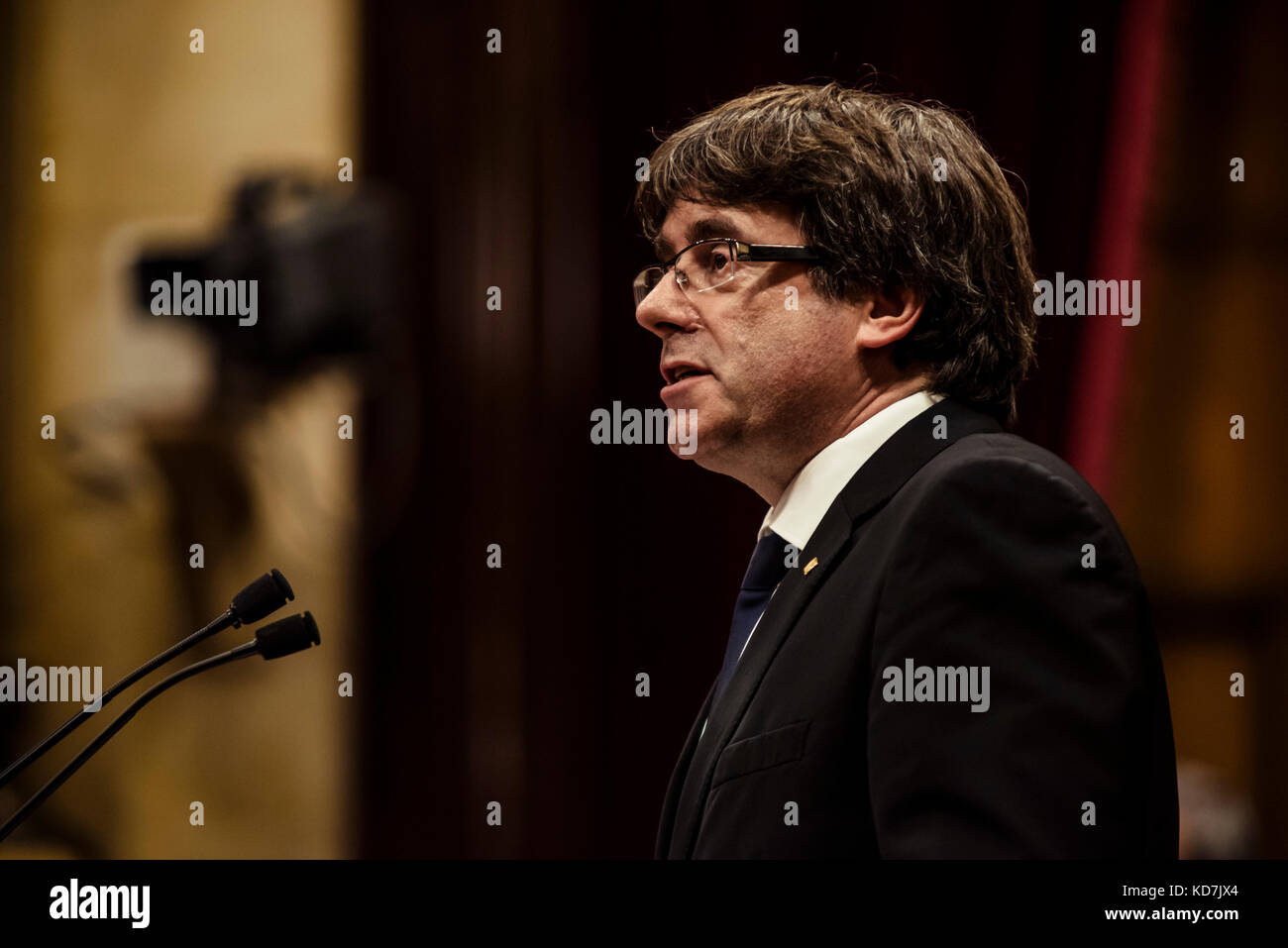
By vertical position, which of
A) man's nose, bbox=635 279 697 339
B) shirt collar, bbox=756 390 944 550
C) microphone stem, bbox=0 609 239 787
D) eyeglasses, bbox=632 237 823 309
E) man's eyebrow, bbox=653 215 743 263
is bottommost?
microphone stem, bbox=0 609 239 787

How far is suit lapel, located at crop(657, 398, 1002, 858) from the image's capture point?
1125 millimetres

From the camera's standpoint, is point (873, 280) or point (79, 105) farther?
point (79, 105)

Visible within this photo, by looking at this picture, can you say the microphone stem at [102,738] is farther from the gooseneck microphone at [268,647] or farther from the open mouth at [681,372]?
the open mouth at [681,372]

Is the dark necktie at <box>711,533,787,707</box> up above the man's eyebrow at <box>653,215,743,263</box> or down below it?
below

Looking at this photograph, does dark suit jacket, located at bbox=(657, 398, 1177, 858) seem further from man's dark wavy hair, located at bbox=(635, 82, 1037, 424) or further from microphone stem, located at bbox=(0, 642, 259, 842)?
microphone stem, located at bbox=(0, 642, 259, 842)

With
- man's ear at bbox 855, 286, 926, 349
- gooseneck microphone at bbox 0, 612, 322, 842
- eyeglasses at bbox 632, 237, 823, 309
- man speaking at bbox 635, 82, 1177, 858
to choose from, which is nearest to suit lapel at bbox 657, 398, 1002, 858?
man speaking at bbox 635, 82, 1177, 858

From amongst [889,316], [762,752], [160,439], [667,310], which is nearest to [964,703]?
[762,752]

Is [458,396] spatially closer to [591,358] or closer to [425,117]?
[591,358]

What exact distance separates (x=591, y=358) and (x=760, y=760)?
59.8 inches

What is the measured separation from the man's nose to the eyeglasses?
12mm

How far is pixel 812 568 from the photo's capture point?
3.76 feet

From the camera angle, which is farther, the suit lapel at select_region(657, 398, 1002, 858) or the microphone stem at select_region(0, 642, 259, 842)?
the suit lapel at select_region(657, 398, 1002, 858)

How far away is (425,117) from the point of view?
8.45 feet

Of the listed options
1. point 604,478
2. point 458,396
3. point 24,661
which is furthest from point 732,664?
point 24,661
